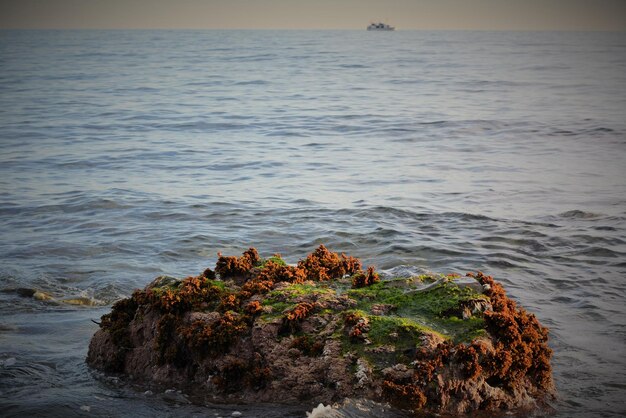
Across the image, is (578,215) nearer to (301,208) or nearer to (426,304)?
(301,208)

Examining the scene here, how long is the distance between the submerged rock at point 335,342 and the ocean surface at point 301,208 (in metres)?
0.26

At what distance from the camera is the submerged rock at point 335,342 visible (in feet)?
20.8

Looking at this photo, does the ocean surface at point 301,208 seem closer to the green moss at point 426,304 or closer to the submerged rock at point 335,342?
the submerged rock at point 335,342

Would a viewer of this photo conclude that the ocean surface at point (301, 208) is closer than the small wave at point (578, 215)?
Yes

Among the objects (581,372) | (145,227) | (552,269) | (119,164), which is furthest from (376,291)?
(119,164)

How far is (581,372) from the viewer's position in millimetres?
7840

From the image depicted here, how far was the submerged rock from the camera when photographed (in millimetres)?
6332

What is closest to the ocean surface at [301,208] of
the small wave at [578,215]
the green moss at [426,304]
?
the small wave at [578,215]

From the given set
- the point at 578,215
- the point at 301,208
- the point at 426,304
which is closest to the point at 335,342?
the point at 426,304

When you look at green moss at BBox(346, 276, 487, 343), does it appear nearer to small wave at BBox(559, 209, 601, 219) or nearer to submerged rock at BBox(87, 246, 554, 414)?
submerged rock at BBox(87, 246, 554, 414)

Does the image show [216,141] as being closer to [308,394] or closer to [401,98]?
[401,98]

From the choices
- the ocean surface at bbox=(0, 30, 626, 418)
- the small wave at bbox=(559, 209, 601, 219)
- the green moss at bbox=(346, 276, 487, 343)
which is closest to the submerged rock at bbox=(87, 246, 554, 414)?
the green moss at bbox=(346, 276, 487, 343)

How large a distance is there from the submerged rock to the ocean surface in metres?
0.26

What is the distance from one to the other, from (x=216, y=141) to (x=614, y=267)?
813 inches
